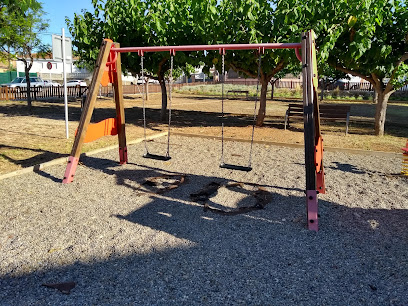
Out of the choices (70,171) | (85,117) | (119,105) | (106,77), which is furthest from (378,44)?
(70,171)

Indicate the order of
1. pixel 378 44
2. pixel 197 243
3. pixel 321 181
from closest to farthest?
1. pixel 197 243
2. pixel 321 181
3. pixel 378 44

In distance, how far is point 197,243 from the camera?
11.4ft

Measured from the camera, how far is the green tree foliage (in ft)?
28.8

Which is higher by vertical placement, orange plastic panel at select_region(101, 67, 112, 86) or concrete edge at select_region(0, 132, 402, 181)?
orange plastic panel at select_region(101, 67, 112, 86)

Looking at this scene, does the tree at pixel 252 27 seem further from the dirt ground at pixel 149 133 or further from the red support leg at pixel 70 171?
the red support leg at pixel 70 171

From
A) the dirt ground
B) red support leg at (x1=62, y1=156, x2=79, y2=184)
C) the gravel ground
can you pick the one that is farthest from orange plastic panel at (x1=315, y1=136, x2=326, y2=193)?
the dirt ground

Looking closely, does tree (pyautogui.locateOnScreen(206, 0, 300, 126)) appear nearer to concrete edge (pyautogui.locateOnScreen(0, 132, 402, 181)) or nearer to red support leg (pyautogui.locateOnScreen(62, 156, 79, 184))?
concrete edge (pyautogui.locateOnScreen(0, 132, 402, 181))

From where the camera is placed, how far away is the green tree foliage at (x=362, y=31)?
8.78m

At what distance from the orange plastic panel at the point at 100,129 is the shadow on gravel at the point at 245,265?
1778 millimetres

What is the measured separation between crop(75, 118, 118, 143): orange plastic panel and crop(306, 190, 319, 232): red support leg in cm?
334

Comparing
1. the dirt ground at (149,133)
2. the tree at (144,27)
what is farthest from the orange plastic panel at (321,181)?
the tree at (144,27)

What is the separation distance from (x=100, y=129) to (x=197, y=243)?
3.11 metres

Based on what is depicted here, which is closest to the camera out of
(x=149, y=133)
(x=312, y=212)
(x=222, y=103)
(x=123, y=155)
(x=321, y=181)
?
(x=312, y=212)

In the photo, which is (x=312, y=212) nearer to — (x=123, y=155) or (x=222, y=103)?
(x=222, y=103)
